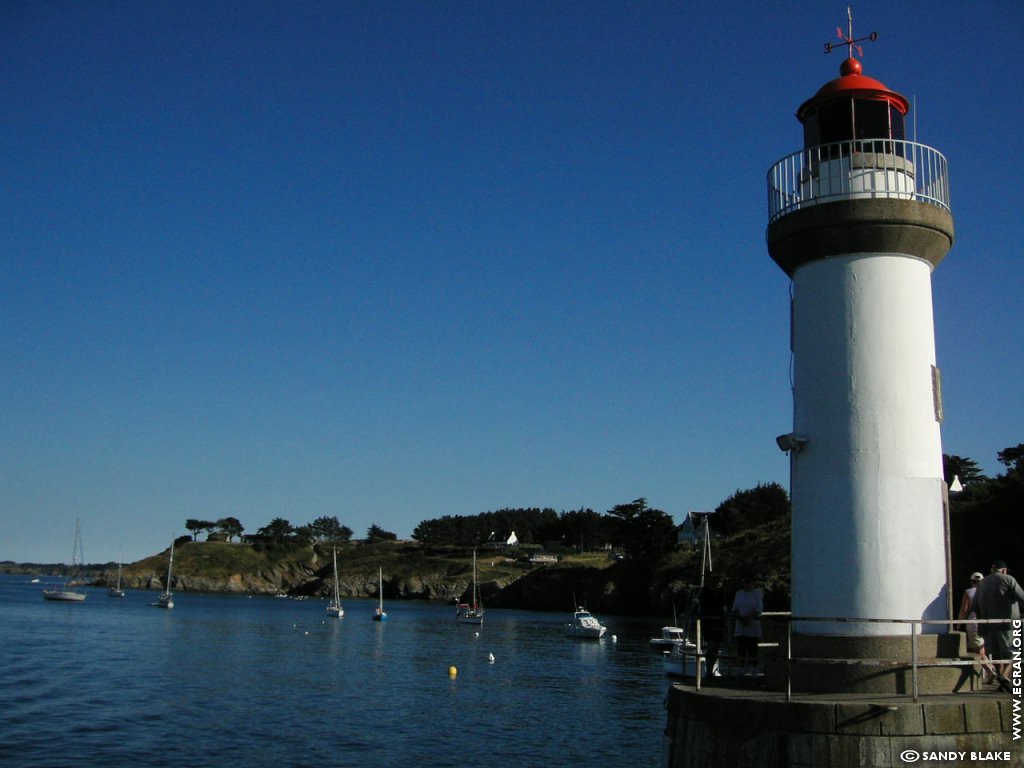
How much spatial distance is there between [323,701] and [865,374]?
30.5 m

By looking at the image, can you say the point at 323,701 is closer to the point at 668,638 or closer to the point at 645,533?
the point at 668,638

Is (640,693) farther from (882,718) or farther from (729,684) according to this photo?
(882,718)

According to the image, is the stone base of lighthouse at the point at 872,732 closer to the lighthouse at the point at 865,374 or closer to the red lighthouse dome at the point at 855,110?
the lighthouse at the point at 865,374

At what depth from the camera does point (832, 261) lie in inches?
522

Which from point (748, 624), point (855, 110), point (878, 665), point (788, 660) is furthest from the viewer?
point (748, 624)

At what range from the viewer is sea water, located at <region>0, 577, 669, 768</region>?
26.8 m

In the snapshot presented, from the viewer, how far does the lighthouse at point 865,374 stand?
12398mm

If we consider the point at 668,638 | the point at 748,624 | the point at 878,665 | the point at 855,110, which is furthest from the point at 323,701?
the point at 668,638

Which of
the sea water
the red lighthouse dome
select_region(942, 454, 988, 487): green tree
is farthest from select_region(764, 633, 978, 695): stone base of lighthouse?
select_region(942, 454, 988, 487): green tree

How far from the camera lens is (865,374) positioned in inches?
506

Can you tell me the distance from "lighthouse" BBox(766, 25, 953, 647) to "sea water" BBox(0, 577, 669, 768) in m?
15.1

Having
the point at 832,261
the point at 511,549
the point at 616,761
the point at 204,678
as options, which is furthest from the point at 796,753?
the point at 511,549

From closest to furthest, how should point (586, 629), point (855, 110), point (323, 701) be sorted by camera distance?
point (855, 110) < point (323, 701) < point (586, 629)

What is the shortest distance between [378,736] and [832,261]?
22.7 m
